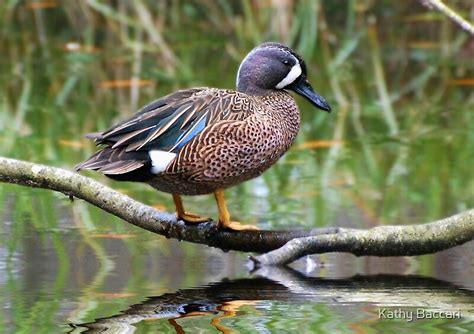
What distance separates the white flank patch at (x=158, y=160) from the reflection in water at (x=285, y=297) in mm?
556

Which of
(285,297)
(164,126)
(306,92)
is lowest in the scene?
(285,297)

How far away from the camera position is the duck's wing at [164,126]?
5.05m

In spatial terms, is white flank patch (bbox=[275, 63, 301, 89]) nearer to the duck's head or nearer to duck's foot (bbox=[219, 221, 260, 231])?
the duck's head

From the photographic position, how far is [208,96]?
5.42 metres

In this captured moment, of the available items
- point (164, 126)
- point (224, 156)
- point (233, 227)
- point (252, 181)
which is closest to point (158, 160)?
point (164, 126)

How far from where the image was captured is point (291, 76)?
229 inches

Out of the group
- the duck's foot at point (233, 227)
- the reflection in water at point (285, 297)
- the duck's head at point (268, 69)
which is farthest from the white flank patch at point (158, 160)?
the duck's head at point (268, 69)

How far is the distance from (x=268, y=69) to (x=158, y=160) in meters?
0.93

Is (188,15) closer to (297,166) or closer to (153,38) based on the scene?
(153,38)

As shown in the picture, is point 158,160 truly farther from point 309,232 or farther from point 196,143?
point 309,232

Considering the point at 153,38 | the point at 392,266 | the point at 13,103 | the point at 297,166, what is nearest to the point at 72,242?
the point at 392,266

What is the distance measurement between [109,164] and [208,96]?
67cm

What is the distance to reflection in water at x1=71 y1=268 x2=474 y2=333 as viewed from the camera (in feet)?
14.7

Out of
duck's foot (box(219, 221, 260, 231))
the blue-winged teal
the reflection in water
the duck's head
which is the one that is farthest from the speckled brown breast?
the reflection in water
